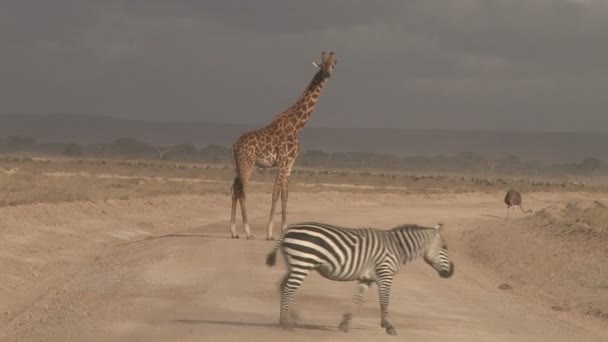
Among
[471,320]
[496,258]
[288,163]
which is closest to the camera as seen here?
[471,320]

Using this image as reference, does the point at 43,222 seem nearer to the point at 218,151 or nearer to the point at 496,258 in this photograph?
the point at 496,258

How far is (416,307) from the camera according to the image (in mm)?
17078

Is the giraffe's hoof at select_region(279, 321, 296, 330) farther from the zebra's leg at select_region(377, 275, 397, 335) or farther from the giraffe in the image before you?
the giraffe

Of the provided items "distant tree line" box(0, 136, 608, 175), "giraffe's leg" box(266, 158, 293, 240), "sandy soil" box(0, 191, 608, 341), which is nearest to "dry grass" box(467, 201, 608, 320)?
"sandy soil" box(0, 191, 608, 341)

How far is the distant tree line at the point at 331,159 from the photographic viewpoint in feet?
554

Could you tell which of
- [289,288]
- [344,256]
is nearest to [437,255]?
[344,256]

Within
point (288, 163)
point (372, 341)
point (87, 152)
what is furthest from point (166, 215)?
point (87, 152)

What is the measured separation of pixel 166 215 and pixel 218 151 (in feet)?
481

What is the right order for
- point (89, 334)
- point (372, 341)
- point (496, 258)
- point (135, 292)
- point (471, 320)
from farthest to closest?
1. point (496, 258)
2. point (135, 292)
3. point (471, 320)
4. point (89, 334)
5. point (372, 341)

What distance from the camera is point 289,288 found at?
1345 cm

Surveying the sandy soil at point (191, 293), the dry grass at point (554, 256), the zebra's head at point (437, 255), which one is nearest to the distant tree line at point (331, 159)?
the dry grass at point (554, 256)

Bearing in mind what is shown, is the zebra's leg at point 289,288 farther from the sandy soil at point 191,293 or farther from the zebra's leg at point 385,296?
the zebra's leg at point 385,296

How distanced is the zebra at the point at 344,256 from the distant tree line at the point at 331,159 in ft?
488

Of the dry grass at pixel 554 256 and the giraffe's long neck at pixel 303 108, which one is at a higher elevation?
the giraffe's long neck at pixel 303 108
